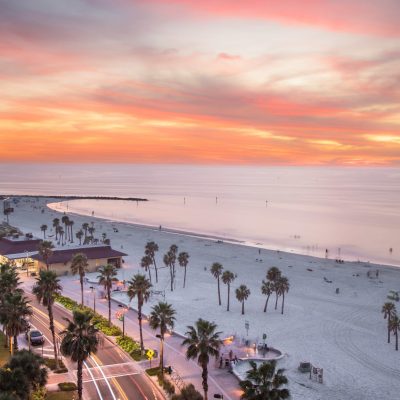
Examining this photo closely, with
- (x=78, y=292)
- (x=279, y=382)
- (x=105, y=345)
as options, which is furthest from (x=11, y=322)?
(x=78, y=292)

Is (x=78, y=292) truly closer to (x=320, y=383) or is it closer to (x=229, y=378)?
(x=229, y=378)

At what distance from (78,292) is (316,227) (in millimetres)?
127392

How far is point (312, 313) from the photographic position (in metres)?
65.0

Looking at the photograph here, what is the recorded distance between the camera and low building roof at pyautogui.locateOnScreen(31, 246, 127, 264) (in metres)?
84.7

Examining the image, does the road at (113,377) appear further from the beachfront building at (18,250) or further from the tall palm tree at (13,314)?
the beachfront building at (18,250)

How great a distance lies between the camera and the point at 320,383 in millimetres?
42375

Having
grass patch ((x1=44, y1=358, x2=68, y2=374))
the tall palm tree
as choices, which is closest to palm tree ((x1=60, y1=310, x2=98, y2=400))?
the tall palm tree

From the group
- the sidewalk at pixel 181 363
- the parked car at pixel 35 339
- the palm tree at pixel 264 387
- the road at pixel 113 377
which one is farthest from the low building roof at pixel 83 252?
the palm tree at pixel 264 387

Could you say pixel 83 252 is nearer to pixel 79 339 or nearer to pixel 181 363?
pixel 181 363

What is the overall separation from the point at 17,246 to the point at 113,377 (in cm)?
6392

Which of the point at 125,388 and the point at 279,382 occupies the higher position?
the point at 279,382

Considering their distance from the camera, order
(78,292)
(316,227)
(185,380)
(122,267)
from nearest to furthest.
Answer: (185,380), (78,292), (122,267), (316,227)

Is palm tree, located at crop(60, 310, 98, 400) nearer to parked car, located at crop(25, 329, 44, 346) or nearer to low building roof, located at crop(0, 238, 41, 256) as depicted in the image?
parked car, located at crop(25, 329, 44, 346)

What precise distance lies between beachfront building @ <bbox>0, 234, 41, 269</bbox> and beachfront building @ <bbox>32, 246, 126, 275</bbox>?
3.52 meters
